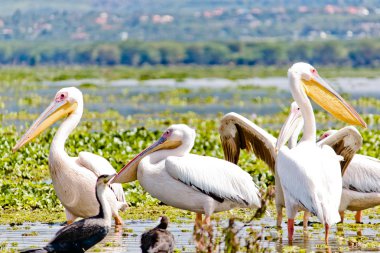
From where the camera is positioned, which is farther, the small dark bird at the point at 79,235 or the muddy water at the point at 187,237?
the muddy water at the point at 187,237

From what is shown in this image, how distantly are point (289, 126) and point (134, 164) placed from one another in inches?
73.7

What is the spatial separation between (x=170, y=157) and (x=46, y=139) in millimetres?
8917

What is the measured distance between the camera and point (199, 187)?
10.0 metres

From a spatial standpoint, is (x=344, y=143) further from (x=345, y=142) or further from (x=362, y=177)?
(x=362, y=177)

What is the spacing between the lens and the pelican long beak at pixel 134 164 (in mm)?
10188

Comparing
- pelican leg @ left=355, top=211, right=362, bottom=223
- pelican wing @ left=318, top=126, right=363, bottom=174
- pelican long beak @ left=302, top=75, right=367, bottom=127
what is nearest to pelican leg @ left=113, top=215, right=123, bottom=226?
pelican wing @ left=318, top=126, right=363, bottom=174

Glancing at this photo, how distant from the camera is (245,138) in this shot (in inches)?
454

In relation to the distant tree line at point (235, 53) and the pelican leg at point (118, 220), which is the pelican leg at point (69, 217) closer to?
the pelican leg at point (118, 220)

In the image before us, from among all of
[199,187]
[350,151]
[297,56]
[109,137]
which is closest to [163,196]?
[199,187]

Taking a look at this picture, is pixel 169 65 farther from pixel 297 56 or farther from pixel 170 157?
pixel 170 157

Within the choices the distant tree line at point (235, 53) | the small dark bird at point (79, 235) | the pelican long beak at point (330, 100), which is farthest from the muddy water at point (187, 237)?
the distant tree line at point (235, 53)

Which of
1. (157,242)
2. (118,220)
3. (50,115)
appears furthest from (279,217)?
(157,242)

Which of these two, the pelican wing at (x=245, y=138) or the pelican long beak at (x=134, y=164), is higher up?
the pelican wing at (x=245, y=138)

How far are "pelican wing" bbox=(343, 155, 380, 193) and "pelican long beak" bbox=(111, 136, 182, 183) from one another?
7.10ft
